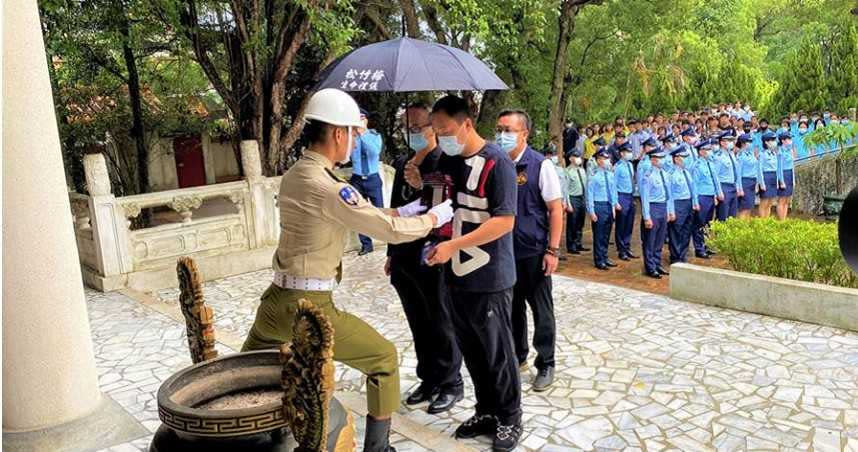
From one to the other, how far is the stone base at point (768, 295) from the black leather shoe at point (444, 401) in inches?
133

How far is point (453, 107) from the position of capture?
3766 mm

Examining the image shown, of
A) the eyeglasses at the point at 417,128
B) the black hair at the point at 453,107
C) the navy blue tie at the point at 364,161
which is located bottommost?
the navy blue tie at the point at 364,161

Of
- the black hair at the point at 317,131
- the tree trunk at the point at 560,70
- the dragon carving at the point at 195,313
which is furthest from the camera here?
the tree trunk at the point at 560,70

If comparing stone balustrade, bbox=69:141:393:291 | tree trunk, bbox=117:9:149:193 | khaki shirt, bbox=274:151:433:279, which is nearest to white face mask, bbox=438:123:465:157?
khaki shirt, bbox=274:151:433:279

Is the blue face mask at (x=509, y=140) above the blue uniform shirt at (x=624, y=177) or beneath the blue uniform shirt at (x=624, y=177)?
above

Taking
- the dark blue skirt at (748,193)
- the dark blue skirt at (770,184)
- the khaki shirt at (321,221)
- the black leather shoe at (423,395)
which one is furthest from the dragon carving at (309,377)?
the dark blue skirt at (770,184)

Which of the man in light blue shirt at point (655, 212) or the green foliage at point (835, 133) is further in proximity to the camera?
the green foliage at point (835, 133)

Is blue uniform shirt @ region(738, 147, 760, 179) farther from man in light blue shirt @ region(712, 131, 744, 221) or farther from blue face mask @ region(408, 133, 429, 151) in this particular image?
blue face mask @ region(408, 133, 429, 151)

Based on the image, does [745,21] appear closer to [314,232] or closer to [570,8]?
Answer: [570,8]

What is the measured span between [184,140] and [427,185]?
1313 centimetres

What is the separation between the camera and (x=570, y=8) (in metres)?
14.7

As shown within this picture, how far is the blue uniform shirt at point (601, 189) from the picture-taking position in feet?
31.9

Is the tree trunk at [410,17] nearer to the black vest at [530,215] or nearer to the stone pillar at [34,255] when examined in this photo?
the black vest at [530,215]

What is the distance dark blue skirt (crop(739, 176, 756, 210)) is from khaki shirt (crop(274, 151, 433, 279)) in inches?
365
